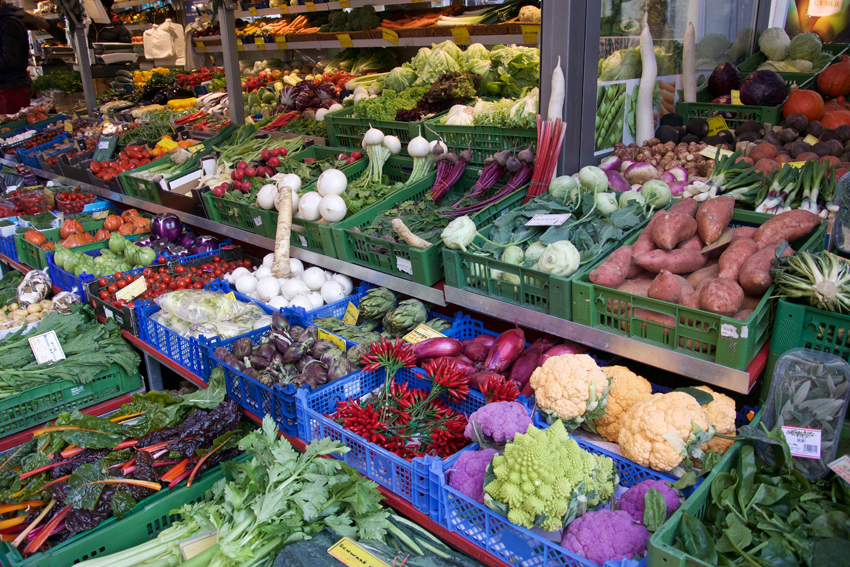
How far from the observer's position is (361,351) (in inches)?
95.9

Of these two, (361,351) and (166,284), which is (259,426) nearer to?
(361,351)

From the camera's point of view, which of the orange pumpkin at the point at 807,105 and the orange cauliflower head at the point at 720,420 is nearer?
the orange cauliflower head at the point at 720,420

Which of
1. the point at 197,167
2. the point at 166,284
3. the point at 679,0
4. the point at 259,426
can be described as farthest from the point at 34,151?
the point at 679,0

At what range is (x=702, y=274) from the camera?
204 cm

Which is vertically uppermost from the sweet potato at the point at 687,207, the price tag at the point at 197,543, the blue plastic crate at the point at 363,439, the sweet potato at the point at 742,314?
the sweet potato at the point at 687,207

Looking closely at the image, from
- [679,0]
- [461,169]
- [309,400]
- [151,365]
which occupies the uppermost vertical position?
[679,0]

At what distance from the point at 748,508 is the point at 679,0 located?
10.5 ft

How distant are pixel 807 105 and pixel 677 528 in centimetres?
287

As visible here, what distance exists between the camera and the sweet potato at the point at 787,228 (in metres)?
2.02

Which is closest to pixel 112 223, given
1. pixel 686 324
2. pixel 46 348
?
pixel 46 348

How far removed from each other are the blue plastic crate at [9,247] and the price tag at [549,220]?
4.64 m

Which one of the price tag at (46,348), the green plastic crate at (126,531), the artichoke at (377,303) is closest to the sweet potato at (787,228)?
the artichoke at (377,303)

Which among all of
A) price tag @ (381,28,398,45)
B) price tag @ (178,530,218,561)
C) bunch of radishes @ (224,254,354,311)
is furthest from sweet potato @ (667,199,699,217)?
price tag @ (381,28,398,45)

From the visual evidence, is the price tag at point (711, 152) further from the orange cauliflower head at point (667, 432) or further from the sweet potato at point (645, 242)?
the orange cauliflower head at point (667, 432)
